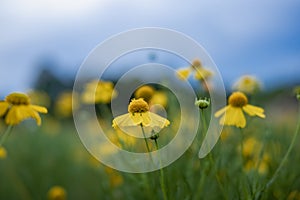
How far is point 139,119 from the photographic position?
98 centimetres

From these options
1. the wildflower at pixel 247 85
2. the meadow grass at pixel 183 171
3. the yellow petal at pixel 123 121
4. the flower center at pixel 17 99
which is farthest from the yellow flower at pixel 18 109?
the wildflower at pixel 247 85

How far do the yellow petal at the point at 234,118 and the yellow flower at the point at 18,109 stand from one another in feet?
1.64

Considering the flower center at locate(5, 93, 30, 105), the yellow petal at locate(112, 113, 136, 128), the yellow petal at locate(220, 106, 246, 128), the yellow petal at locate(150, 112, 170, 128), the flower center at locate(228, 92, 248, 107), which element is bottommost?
the flower center at locate(5, 93, 30, 105)

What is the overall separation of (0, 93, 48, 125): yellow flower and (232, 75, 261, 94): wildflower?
839 millimetres

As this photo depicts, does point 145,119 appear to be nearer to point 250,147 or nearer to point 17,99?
point 17,99

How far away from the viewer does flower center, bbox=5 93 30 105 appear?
4.03 ft

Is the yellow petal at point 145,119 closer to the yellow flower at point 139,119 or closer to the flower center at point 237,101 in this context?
the yellow flower at point 139,119

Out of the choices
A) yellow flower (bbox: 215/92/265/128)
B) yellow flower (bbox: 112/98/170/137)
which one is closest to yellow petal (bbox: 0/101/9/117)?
yellow flower (bbox: 112/98/170/137)

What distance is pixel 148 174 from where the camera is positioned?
53.9 inches

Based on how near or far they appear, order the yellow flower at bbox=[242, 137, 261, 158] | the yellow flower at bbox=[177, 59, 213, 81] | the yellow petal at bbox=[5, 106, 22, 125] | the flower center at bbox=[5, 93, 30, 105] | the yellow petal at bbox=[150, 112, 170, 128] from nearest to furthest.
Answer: the yellow petal at bbox=[150, 112, 170, 128] → the yellow petal at bbox=[5, 106, 22, 125] → the flower center at bbox=[5, 93, 30, 105] → the yellow flower at bbox=[177, 59, 213, 81] → the yellow flower at bbox=[242, 137, 261, 158]

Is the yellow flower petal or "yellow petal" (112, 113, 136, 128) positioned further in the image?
the yellow flower petal

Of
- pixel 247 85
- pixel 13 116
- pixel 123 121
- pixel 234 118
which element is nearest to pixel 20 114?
pixel 13 116

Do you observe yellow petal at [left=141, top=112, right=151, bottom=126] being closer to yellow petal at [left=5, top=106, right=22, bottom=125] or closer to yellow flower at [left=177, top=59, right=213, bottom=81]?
yellow petal at [left=5, top=106, right=22, bottom=125]

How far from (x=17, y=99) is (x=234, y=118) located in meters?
0.64
